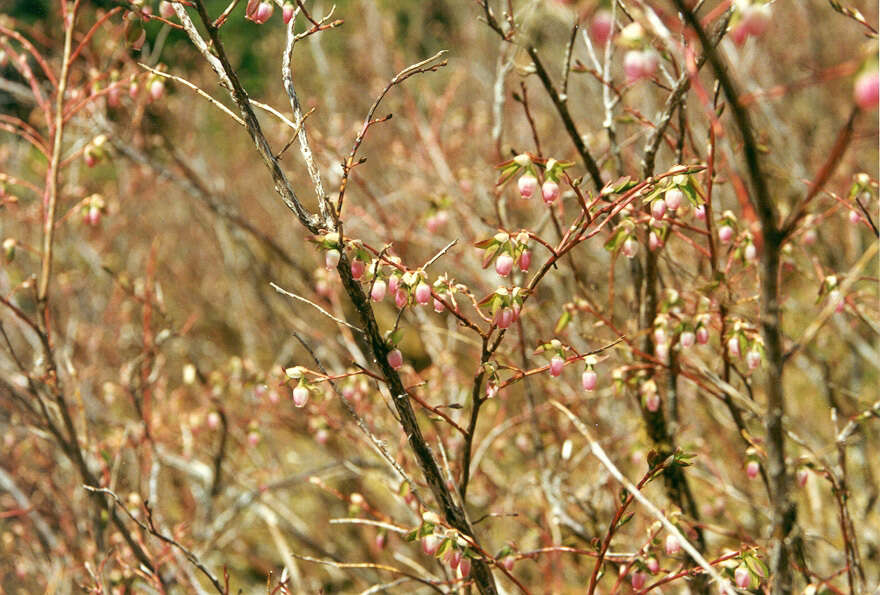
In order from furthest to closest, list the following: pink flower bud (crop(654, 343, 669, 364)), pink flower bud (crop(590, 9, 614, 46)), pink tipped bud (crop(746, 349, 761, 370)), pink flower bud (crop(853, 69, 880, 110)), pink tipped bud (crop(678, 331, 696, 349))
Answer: pink flower bud (crop(654, 343, 669, 364)) → pink tipped bud (crop(678, 331, 696, 349)) → pink tipped bud (crop(746, 349, 761, 370)) → pink flower bud (crop(590, 9, 614, 46)) → pink flower bud (crop(853, 69, 880, 110))

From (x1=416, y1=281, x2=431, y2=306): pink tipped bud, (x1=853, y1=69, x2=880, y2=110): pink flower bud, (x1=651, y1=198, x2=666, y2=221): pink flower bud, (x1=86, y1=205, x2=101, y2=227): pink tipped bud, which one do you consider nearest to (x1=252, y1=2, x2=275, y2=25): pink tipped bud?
(x1=416, y1=281, x2=431, y2=306): pink tipped bud

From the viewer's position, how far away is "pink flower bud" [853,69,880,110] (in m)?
0.77

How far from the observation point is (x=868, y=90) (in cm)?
77

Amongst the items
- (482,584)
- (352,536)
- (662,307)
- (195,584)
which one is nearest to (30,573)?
(195,584)

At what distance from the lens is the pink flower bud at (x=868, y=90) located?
2.52 ft

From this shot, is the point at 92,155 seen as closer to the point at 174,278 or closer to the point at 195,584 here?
the point at 195,584

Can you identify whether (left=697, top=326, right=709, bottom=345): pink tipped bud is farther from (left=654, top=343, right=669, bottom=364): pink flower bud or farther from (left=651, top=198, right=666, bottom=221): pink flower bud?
(left=651, top=198, right=666, bottom=221): pink flower bud

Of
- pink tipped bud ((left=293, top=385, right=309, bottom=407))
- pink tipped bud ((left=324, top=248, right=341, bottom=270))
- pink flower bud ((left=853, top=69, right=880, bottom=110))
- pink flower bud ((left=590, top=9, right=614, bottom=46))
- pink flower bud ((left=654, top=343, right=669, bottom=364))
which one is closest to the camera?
pink flower bud ((left=853, top=69, right=880, bottom=110))

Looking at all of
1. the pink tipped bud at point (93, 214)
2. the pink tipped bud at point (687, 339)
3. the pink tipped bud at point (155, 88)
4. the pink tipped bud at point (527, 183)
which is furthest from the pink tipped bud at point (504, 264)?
the pink tipped bud at point (93, 214)

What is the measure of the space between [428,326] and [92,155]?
1570mm

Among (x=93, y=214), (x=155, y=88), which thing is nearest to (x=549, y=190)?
(x=155, y=88)

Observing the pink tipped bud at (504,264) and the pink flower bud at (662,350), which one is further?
the pink flower bud at (662,350)

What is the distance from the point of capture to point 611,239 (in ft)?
5.71

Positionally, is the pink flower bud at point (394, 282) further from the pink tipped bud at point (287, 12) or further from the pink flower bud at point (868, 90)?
the pink flower bud at point (868, 90)
